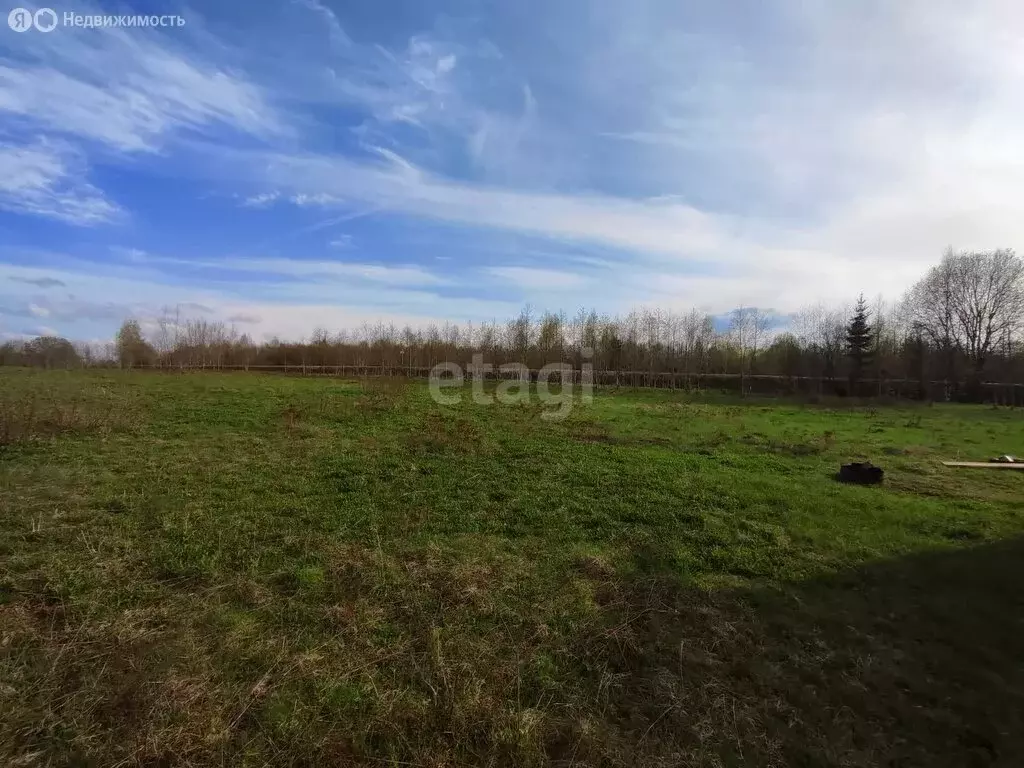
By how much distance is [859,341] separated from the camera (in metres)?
37.4

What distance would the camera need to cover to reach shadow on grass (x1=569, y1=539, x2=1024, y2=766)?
3.57m

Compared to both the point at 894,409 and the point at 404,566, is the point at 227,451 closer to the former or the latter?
the point at 404,566

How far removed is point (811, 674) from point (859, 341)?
130 feet

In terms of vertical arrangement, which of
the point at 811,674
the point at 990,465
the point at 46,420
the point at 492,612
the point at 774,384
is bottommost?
the point at 811,674

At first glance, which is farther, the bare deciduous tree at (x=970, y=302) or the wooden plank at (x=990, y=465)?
the bare deciduous tree at (x=970, y=302)

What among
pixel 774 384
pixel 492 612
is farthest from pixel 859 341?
pixel 492 612

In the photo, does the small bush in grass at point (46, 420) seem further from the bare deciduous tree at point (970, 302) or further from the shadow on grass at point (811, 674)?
the bare deciduous tree at point (970, 302)

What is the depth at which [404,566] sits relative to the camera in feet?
18.5

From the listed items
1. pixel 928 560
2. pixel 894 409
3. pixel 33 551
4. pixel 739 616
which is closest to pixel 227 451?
pixel 33 551

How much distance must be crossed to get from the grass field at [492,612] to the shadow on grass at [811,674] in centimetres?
2

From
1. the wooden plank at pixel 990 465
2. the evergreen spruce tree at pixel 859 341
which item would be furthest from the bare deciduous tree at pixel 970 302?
the wooden plank at pixel 990 465

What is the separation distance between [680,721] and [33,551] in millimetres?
6238

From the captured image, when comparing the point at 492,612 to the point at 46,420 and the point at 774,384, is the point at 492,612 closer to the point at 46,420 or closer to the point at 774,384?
the point at 46,420

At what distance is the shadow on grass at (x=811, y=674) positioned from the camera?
11.7 feet
